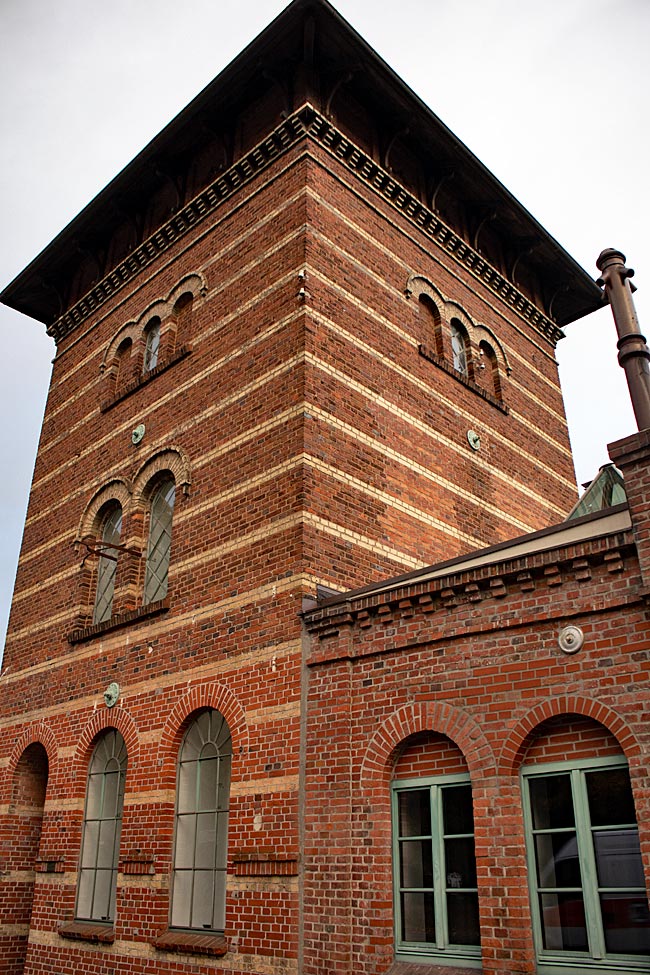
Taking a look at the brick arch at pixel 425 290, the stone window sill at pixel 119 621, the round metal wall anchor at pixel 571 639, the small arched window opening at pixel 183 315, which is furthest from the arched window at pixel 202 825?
the brick arch at pixel 425 290

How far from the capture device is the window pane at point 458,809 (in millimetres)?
7152

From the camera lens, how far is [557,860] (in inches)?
255

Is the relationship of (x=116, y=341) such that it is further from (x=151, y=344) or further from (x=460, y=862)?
(x=460, y=862)

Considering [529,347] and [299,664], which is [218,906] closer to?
[299,664]

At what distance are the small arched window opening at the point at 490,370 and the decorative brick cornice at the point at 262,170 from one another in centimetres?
131

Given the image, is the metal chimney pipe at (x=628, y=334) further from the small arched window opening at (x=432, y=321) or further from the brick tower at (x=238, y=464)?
the small arched window opening at (x=432, y=321)

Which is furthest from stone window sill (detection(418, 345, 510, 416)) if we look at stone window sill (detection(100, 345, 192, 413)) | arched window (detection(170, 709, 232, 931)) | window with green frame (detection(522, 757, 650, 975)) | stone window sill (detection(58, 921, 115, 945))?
stone window sill (detection(58, 921, 115, 945))

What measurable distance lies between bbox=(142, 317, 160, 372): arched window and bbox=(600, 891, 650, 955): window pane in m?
10.1

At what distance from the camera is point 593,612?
264 inches

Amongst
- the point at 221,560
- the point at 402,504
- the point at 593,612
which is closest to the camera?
the point at 593,612

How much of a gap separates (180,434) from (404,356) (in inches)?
134

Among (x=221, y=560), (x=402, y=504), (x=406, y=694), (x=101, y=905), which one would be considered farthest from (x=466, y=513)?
(x=101, y=905)

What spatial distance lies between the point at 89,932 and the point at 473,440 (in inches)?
329

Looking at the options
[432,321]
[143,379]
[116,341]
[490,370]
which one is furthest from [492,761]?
[116,341]
